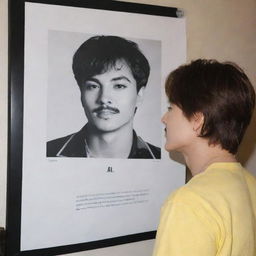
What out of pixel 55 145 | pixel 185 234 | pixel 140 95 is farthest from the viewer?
pixel 140 95

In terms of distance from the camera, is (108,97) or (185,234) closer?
(185,234)

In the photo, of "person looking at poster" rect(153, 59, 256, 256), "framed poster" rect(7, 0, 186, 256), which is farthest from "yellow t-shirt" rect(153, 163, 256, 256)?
"framed poster" rect(7, 0, 186, 256)

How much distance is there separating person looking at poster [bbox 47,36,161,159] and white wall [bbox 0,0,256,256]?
0.19m

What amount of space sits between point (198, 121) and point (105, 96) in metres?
0.30

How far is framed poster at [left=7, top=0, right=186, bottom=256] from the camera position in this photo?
84 centimetres

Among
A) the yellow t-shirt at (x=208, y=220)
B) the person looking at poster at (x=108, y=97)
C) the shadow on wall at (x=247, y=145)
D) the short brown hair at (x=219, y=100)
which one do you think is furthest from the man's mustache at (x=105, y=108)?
the shadow on wall at (x=247, y=145)

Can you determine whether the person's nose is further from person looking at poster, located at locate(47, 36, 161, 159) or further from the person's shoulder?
the person's shoulder

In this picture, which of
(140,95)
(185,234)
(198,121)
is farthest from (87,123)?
(185,234)

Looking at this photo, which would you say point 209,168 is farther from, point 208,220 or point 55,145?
point 55,145

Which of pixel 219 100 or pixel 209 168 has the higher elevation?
pixel 219 100

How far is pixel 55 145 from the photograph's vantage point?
881mm

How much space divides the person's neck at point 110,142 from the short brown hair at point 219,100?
0.82 ft

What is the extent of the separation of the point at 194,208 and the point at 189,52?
626 millimetres

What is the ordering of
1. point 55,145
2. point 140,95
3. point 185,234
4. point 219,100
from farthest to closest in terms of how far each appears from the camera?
point 140,95
point 55,145
point 219,100
point 185,234
